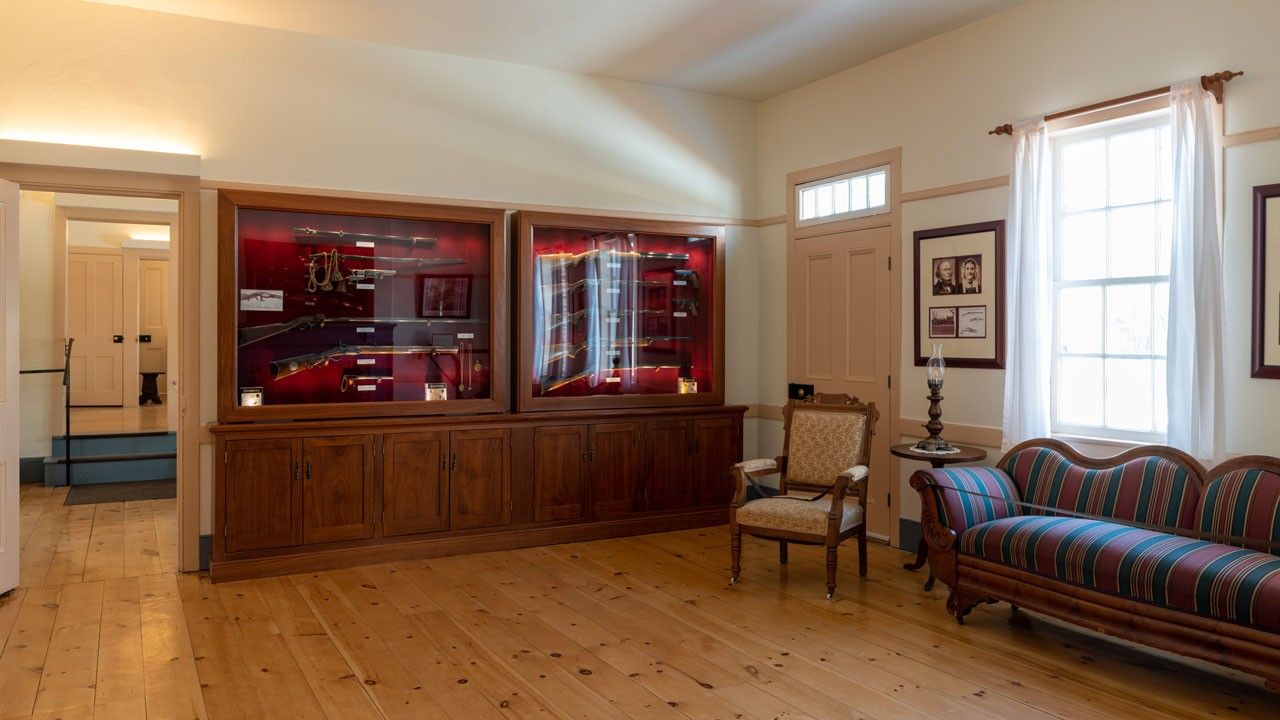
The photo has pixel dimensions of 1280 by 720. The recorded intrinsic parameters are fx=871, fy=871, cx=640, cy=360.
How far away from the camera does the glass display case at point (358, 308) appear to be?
518cm

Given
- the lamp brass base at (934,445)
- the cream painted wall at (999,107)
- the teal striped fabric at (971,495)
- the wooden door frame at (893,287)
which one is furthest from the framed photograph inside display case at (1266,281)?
the wooden door frame at (893,287)

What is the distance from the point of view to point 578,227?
6.07 meters

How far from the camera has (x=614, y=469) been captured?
6.11m

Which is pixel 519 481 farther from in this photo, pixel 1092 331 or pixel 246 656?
pixel 1092 331

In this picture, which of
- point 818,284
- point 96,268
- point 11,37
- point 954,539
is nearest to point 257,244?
point 11,37

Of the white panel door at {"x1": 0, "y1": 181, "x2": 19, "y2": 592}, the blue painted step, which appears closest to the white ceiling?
the white panel door at {"x1": 0, "y1": 181, "x2": 19, "y2": 592}

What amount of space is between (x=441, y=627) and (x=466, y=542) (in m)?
1.47

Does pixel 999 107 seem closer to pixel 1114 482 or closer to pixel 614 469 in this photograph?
pixel 1114 482

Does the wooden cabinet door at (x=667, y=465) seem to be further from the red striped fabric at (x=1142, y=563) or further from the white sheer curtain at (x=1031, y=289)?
the red striped fabric at (x=1142, y=563)

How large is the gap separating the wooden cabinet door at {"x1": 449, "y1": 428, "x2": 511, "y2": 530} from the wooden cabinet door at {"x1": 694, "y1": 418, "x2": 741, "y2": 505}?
1458 mm

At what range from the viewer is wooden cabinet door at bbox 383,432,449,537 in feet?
17.7

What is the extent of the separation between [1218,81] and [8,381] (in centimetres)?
622

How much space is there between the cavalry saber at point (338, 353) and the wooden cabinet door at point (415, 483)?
0.57 metres

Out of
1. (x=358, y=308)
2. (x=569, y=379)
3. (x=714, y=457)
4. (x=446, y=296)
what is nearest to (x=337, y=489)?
(x=358, y=308)
